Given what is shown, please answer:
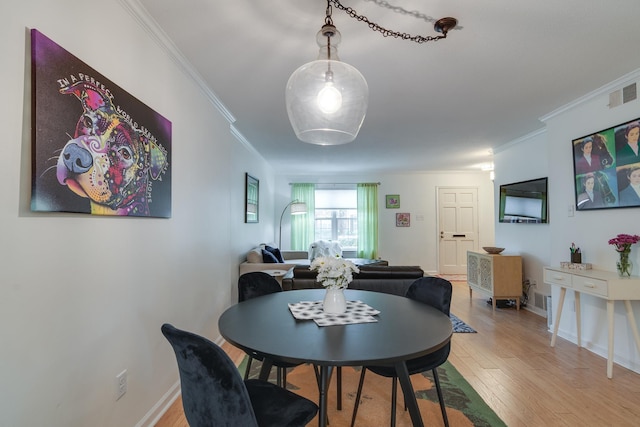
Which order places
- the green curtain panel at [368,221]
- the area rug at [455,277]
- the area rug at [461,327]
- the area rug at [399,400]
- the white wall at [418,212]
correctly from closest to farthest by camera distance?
the area rug at [399,400] < the area rug at [461,327] < the area rug at [455,277] < the green curtain panel at [368,221] < the white wall at [418,212]

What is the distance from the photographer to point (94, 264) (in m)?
1.44

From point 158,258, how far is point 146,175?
0.52 metres

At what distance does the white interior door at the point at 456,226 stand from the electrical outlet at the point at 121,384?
667cm

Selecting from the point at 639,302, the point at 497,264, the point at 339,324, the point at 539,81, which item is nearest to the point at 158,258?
the point at 339,324

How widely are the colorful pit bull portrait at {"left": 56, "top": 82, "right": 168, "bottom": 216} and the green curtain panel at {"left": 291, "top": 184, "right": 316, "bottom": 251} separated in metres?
Result: 5.35

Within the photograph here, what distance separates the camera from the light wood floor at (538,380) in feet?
6.59

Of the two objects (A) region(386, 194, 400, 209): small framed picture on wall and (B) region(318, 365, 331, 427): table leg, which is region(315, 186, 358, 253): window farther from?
(B) region(318, 365, 331, 427): table leg

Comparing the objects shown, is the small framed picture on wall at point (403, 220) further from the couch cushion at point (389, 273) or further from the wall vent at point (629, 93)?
the wall vent at point (629, 93)

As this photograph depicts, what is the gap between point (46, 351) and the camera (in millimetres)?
1188

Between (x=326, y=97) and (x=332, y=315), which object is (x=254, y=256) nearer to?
(x=332, y=315)

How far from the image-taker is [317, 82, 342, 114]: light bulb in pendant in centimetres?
148

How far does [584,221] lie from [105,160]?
3.96m

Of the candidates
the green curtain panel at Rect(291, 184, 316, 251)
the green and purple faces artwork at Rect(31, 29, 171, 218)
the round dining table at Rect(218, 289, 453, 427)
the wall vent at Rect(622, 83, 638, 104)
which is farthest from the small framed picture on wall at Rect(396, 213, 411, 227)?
the green and purple faces artwork at Rect(31, 29, 171, 218)

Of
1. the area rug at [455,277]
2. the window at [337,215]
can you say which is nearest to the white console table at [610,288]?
the area rug at [455,277]
